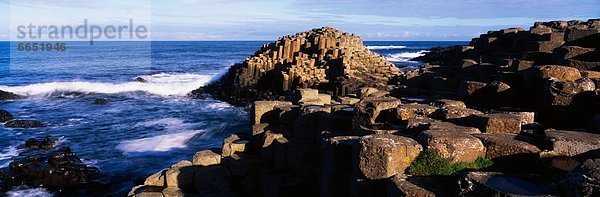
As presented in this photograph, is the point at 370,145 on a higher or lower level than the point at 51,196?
higher

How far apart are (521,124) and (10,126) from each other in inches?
895

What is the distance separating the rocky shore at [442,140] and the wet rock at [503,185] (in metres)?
0.01

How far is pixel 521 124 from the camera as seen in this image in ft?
24.8

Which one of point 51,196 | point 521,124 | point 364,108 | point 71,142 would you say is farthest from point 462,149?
point 71,142

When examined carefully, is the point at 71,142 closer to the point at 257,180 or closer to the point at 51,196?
the point at 51,196

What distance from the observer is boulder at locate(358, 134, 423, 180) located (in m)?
6.03

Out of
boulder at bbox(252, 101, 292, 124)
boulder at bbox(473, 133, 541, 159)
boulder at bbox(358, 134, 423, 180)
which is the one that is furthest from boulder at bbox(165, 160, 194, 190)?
boulder at bbox(473, 133, 541, 159)

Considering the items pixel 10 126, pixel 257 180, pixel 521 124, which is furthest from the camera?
pixel 10 126

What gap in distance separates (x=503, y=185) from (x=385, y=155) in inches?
59.6

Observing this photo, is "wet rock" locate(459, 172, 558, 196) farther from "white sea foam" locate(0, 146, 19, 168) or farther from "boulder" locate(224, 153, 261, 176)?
"white sea foam" locate(0, 146, 19, 168)

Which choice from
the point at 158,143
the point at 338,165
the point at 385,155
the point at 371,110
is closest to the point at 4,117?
the point at 158,143

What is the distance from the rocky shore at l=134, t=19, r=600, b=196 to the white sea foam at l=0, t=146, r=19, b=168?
762 centimetres

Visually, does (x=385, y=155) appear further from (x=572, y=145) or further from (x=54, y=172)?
(x=54, y=172)

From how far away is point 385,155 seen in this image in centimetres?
603
